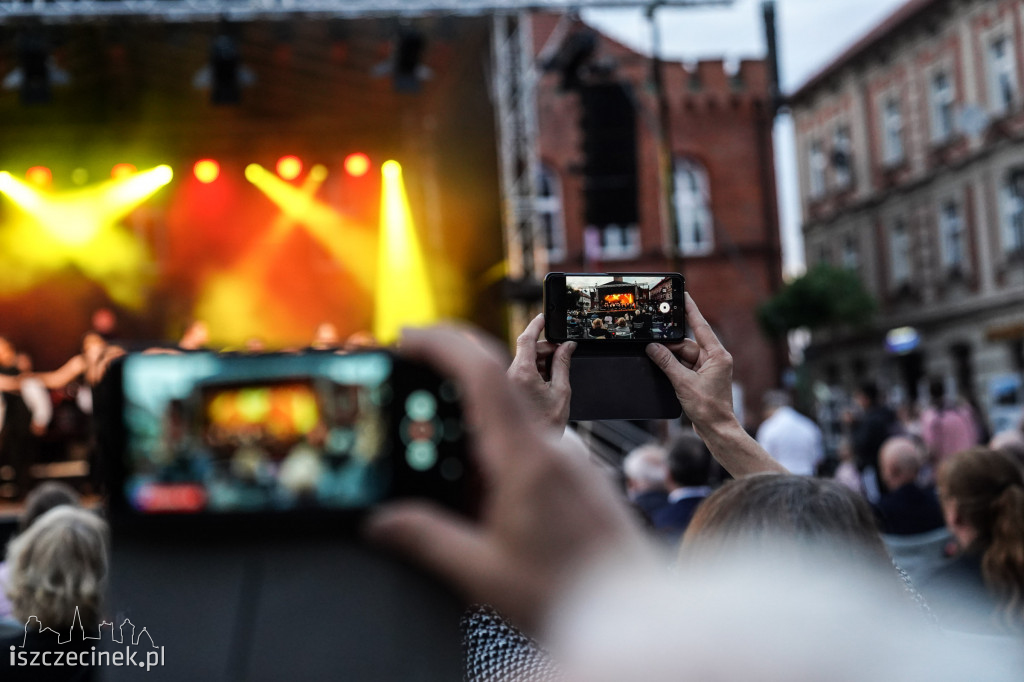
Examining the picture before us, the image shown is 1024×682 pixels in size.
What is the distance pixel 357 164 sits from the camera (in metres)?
13.1

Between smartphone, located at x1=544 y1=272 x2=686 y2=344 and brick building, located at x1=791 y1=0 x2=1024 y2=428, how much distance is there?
63.3 feet

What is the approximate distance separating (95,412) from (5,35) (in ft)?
14.2

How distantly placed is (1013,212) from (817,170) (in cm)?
980

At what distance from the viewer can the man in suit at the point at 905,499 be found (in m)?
4.78

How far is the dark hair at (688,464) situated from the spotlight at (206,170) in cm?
1005

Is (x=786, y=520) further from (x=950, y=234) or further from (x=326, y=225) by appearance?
(x=950, y=234)

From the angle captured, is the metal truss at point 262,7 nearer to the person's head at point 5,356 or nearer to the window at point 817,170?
the person's head at point 5,356

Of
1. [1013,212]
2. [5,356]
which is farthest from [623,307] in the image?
[1013,212]

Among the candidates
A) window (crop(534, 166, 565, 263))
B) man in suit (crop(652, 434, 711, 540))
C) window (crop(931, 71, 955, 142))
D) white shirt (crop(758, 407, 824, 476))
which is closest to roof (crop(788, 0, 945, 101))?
window (crop(931, 71, 955, 142))

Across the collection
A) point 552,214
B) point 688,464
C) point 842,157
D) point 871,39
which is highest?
point 871,39

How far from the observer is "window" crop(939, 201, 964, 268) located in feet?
78.9

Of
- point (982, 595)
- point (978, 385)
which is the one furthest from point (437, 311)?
point (978, 385)

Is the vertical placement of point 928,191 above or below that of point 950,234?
above

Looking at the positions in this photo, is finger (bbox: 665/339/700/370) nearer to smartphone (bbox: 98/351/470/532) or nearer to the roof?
smartphone (bbox: 98/351/470/532)
